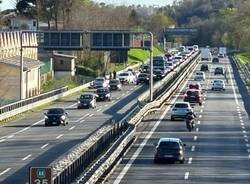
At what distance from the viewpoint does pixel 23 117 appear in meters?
→ 69.4

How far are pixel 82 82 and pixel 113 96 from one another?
2190cm

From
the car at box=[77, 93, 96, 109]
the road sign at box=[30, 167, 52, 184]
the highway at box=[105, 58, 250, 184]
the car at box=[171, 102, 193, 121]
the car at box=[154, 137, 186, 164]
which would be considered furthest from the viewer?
the car at box=[77, 93, 96, 109]

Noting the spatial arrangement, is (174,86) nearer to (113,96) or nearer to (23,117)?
(113,96)

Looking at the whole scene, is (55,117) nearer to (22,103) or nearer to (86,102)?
(22,103)

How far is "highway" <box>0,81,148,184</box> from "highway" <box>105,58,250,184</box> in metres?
3.27

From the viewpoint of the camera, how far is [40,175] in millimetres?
23234

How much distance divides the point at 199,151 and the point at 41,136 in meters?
11.3

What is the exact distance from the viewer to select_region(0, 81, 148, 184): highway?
4106 centimetres

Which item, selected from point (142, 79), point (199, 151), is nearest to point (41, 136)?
point (199, 151)

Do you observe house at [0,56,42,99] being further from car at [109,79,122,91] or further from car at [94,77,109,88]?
car at [109,79,122,91]

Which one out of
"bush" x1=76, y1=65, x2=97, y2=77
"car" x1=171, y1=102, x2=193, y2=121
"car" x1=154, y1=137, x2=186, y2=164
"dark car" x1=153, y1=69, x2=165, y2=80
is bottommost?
"bush" x1=76, y1=65, x2=97, y2=77

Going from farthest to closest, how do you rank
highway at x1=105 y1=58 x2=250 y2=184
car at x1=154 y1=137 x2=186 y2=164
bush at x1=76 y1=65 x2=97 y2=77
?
bush at x1=76 y1=65 x2=97 y2=77, car at x1=154 y1=137 x2=186 y2=164, highway at x1=105 y1=58 x2=250 y2=184

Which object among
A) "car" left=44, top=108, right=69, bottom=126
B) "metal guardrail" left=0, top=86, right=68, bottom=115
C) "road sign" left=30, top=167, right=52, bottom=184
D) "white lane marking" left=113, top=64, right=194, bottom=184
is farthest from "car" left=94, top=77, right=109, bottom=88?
"road sign" left=30, top=167, right=52, bottom=184

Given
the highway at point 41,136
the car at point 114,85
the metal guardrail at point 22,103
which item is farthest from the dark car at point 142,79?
the highway at point 41,136
